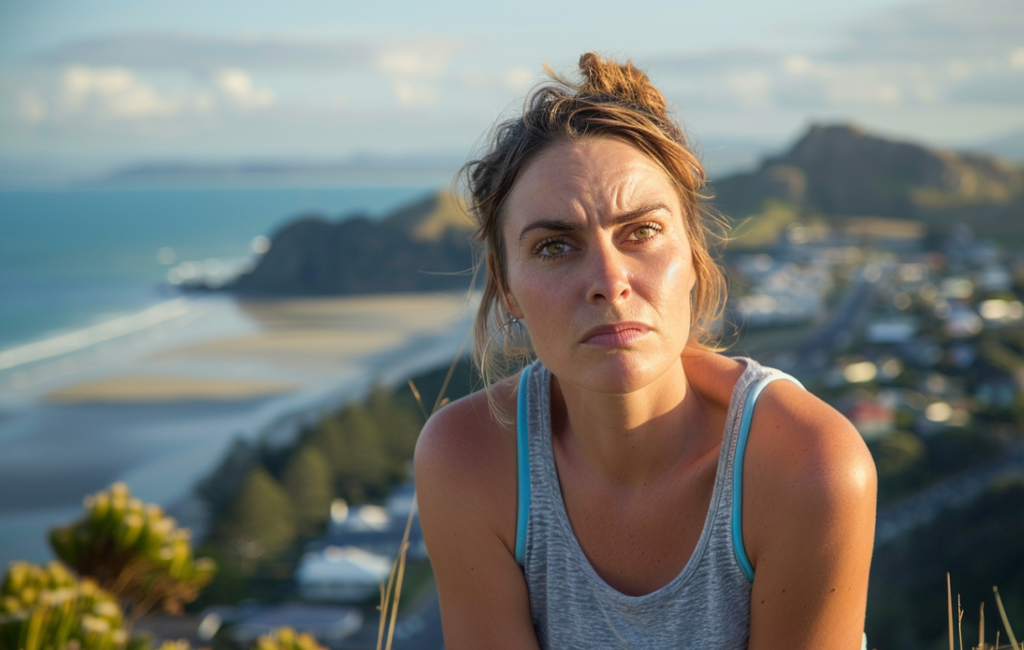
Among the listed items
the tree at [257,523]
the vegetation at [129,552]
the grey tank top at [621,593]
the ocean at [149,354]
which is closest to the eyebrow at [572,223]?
the grey tank top at [621,593]

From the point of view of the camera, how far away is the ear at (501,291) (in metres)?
2.03

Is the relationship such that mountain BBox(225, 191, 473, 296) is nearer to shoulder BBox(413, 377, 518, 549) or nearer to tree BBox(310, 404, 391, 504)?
tree BBox(310, 404, 391, 504)

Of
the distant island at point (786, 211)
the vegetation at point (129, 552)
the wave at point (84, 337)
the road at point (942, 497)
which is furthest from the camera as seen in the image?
the distant island at point (786, 211)

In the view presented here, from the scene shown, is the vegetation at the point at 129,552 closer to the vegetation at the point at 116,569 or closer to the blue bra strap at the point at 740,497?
the vegetation at the point at 116,569

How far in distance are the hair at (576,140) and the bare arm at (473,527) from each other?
154mm

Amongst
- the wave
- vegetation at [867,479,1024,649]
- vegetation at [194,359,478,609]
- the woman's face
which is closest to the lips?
the woman's face

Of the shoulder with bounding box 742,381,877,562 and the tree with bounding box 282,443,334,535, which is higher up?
the shoulder with bounding box 742,381,877,562

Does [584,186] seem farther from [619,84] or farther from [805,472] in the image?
[805,472]

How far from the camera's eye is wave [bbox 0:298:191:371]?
63059mm

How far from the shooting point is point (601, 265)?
176 centimetres

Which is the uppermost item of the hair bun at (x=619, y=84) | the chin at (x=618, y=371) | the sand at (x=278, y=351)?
the hair bun at (x=619, y=84)

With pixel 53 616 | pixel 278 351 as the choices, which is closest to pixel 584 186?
pixel 53 616

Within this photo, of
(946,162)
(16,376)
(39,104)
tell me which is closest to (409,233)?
(16,376)

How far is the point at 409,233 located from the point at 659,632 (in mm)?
71948
